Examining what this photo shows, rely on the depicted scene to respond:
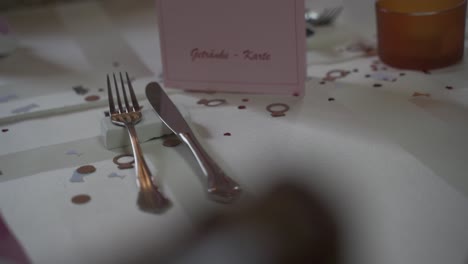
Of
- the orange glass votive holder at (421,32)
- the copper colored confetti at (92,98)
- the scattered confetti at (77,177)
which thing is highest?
the orange glass votive holder at (421,32)

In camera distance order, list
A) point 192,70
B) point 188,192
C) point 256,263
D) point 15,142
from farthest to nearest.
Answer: point 192,70
point 15,142
point 188,192
point 256,263

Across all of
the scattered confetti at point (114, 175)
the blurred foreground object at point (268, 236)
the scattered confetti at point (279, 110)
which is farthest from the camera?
the scattered confetti at point (279, 110)

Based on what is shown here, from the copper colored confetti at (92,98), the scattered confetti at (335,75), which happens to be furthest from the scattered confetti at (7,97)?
the scattered confetti at (335,75)

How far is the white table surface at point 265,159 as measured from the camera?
1.76ft

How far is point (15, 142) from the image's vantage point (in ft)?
2.49

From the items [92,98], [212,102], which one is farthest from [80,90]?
[212,102]

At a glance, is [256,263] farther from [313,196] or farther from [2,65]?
[2,65]

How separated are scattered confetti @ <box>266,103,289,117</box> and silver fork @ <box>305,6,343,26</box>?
1.15 ft

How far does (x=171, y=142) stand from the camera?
0.72 meters

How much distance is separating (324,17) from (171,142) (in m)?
0.51

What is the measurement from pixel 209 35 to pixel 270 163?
27cm

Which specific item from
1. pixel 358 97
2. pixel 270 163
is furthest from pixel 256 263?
pixel 358 97

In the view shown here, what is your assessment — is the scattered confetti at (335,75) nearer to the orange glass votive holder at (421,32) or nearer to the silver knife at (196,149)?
the orange glass votive holder at (421,32)

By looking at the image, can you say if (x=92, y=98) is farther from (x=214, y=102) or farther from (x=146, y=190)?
(x=146, y=190)
